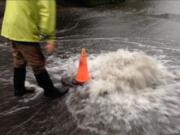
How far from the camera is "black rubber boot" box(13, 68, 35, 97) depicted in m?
4.95

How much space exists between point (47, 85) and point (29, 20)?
104 centimetres

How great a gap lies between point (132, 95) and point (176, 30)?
4.98 meters

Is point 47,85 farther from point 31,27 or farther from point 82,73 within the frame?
point 31,27

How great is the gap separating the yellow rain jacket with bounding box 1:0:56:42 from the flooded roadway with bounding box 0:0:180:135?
3.48 feet

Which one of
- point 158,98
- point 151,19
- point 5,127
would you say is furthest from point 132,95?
point 151,19

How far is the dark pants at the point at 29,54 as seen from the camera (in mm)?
4570

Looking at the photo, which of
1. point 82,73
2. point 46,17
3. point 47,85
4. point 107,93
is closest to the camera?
point 46,17

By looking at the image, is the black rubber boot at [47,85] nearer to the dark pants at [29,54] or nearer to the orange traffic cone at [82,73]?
the dark pants at [29,54]

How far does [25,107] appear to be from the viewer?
189 inches

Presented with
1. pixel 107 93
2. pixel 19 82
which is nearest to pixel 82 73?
pixel 107 93

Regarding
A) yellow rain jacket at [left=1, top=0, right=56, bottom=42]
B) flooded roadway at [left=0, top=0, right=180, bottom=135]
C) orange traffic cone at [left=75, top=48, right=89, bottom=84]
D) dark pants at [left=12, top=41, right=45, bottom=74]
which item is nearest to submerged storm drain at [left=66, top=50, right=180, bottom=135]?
flooded roadway at [left=0, top=0, right=180, bottom=135]

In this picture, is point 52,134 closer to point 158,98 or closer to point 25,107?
point 25,107

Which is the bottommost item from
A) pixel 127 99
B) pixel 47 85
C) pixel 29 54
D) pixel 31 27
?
pixel 127 99

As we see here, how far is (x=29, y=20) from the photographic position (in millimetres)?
4465
